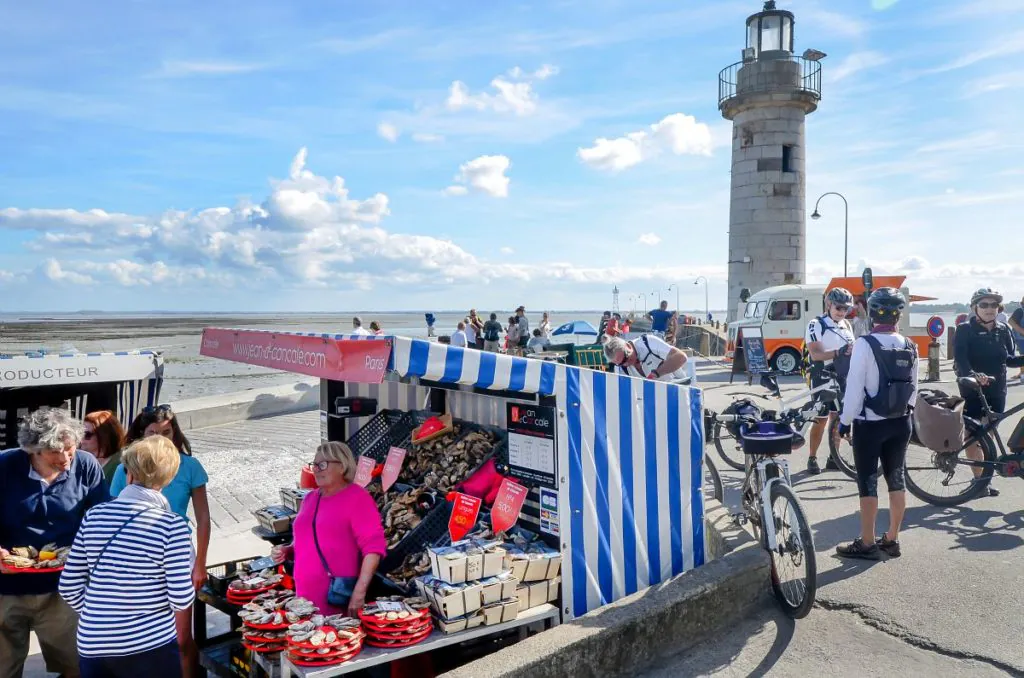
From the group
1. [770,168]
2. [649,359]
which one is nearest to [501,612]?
[649,359]

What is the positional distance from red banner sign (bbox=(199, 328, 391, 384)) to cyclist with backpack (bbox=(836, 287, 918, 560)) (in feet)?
11.6

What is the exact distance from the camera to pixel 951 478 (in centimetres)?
668

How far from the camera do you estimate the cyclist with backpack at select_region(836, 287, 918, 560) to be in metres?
5.12

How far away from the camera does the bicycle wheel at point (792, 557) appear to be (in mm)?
4184

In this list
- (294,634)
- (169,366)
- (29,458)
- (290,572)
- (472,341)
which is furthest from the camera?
(169,366)

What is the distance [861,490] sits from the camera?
520 centimetres

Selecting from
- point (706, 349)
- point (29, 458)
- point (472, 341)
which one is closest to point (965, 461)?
point (29, 458)

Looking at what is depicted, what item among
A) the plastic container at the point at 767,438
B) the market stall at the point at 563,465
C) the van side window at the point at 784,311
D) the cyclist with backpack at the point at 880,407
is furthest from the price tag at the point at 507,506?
the van side window at the point at 784,311

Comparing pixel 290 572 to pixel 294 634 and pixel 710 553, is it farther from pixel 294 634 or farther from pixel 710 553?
pixel 710 553

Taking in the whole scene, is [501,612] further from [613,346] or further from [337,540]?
[613,346]

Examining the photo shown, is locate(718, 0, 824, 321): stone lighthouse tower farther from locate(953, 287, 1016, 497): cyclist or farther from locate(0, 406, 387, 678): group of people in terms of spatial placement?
locate(0, 406, 387, 678): group of people

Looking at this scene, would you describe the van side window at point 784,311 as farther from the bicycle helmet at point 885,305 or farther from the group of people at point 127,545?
the group of people at point 127,545

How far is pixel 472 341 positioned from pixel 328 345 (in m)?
20.0

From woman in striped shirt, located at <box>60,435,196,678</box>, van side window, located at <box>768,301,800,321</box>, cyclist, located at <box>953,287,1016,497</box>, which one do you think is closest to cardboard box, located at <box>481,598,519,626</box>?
woman in striped shirt, located at <box>60,435,196,678</box>
